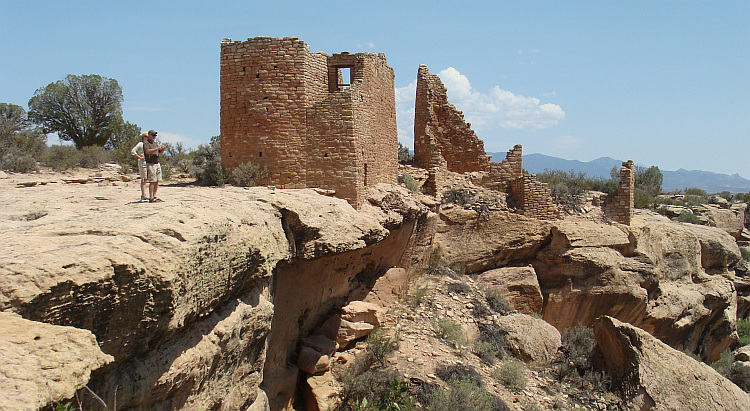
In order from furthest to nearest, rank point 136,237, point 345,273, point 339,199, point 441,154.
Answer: point 441,154
point 345,273
point 339,199
point 136,237

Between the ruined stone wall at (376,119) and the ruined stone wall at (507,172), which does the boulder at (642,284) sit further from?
the ruined stone wall at (376,119)

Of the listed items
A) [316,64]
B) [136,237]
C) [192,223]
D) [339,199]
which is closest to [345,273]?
[339,199]

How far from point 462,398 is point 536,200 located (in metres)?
7.45

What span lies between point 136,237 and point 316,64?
23.1 ft

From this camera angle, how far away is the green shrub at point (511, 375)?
9859mm

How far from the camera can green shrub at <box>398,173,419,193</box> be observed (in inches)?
531

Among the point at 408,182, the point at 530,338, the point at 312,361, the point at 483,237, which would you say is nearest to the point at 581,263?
the point at 483,237

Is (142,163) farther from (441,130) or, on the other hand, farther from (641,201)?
(641,201)

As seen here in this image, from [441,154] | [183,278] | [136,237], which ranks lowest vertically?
[183,278]

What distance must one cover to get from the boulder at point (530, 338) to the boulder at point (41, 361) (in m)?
9.22

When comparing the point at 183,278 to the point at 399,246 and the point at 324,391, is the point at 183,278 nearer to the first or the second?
the point at 324,391

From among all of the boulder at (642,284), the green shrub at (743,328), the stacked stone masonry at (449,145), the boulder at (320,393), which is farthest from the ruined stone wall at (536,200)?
the green shrub at (743,328)

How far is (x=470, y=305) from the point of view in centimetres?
1222

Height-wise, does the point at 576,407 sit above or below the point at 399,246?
below
